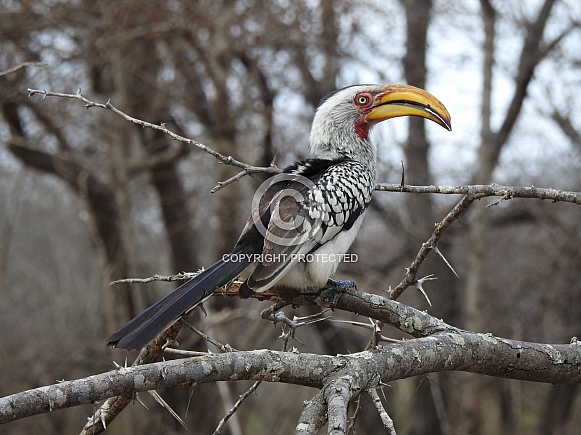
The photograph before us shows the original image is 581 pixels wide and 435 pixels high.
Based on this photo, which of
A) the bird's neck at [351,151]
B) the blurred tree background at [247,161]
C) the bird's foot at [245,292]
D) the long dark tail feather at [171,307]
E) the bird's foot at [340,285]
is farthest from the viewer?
the blurred tree background at [247,161]

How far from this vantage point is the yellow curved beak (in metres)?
3.54

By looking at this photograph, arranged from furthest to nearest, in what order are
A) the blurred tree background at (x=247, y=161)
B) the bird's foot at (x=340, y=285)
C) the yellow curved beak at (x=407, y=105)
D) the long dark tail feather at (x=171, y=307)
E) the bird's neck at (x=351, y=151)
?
the blurred tree background at (x=247, y=161), the bird's neck at (x=351, y=151), the yellow curved beak at (x=407, y=105), the bird's foot at (x=340, y=285), the long dark tail feather at (x=171, y=307)

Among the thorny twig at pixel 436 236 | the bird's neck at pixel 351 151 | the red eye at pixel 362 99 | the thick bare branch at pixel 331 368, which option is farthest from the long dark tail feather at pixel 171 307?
the red eye at pixel 362 99

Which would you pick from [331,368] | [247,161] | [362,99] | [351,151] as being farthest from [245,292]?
[247,161]

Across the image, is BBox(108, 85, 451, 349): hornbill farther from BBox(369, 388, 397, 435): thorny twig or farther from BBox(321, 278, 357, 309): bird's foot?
BBox(369, 388, 397, 435): thorny twig

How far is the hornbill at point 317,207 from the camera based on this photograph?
2.88 m

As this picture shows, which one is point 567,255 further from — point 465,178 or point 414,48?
Result: point 414,48

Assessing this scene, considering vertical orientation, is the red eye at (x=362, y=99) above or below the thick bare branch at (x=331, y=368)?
above

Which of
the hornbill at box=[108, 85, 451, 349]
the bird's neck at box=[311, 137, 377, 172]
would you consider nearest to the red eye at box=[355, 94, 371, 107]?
the hornbill at box=[108, 85, 451, 349]

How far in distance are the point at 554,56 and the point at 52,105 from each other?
5855 mm

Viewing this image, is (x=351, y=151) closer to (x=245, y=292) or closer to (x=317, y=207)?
(x=317, y=207)

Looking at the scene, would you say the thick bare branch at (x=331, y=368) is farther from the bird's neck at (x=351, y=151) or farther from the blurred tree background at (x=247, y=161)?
the blurred tree background at (x=247, y=161)

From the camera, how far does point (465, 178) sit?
921 cm

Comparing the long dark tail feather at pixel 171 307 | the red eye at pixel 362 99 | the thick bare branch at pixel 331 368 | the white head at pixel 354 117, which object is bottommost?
the thick bare branch at pixel 331 368
